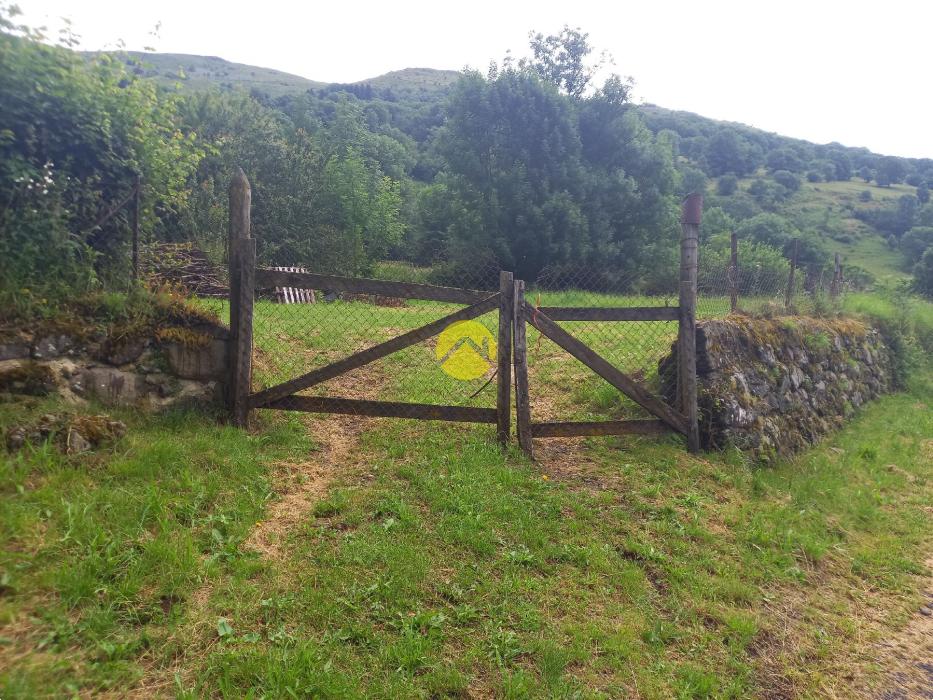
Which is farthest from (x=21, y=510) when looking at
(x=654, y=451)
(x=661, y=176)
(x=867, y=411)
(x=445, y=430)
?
(x=661, y=176)

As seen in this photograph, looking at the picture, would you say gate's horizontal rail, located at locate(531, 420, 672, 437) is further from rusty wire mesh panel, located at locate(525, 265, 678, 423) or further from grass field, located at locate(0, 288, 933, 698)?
rusty wire mesh panel, located at locate(525, 265, 678, 423)

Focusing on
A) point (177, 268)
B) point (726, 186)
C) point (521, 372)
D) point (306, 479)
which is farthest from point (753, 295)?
point (726, 186)

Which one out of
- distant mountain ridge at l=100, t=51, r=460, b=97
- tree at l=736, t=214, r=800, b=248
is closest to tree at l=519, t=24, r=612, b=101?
tree at l=736, t=214, r=800, b=248

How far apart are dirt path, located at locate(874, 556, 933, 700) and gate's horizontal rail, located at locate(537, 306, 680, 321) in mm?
3192

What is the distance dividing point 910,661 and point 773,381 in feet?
14.2

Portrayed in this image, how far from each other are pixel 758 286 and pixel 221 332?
8898 millimetres

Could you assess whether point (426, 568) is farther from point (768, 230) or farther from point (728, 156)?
point (728, 156)

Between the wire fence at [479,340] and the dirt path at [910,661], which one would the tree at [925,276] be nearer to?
the wire fence at [479,340]

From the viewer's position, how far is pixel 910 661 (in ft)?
11.5

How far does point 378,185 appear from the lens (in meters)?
31.4

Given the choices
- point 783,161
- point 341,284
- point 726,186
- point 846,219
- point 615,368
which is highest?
point 783,161

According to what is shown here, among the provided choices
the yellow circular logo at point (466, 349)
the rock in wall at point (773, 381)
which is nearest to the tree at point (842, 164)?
the rock in wall at point (773, 381)

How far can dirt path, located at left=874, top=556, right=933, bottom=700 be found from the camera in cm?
323

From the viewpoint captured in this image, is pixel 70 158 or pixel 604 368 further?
pixel 604 368
